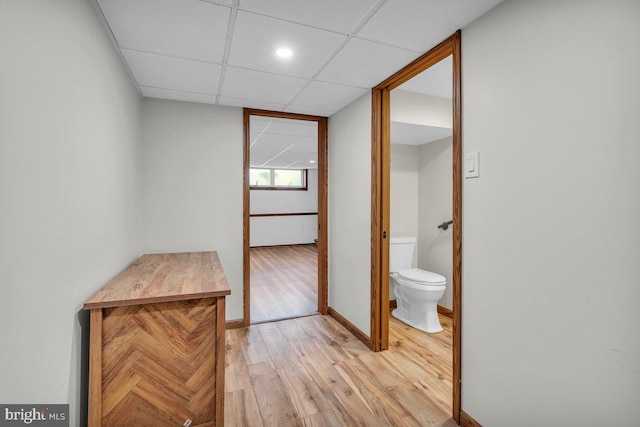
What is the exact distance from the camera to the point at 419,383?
198 centimetres

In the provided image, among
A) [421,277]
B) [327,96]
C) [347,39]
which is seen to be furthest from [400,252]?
[347,39]

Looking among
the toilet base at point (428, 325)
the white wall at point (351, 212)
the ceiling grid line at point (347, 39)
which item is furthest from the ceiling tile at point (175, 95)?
the toilet base at point (428, 325)

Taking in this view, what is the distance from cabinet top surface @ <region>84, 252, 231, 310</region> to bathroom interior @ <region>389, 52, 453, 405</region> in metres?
1.82

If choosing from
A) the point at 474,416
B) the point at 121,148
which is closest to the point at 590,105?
the point at 474,416

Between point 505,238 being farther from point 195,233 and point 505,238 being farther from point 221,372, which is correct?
point 195,233

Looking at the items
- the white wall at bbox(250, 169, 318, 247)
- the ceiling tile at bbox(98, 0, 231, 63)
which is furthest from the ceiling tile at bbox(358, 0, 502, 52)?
the white wall at bbox(250, 169, 318, 247)

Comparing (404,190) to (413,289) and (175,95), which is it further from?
(175,95)

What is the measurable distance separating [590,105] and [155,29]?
1.97 meters

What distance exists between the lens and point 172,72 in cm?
208

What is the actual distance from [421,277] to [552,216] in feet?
5.91

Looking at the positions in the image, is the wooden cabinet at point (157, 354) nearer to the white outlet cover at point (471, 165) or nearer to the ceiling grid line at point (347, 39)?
the white outlet cover at point (471, 165)

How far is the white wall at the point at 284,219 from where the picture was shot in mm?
7785

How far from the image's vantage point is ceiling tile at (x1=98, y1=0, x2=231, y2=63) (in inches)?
54.6

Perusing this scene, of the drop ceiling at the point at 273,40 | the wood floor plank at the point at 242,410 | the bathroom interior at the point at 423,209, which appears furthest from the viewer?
the bathroom interior at the point at 423,209
